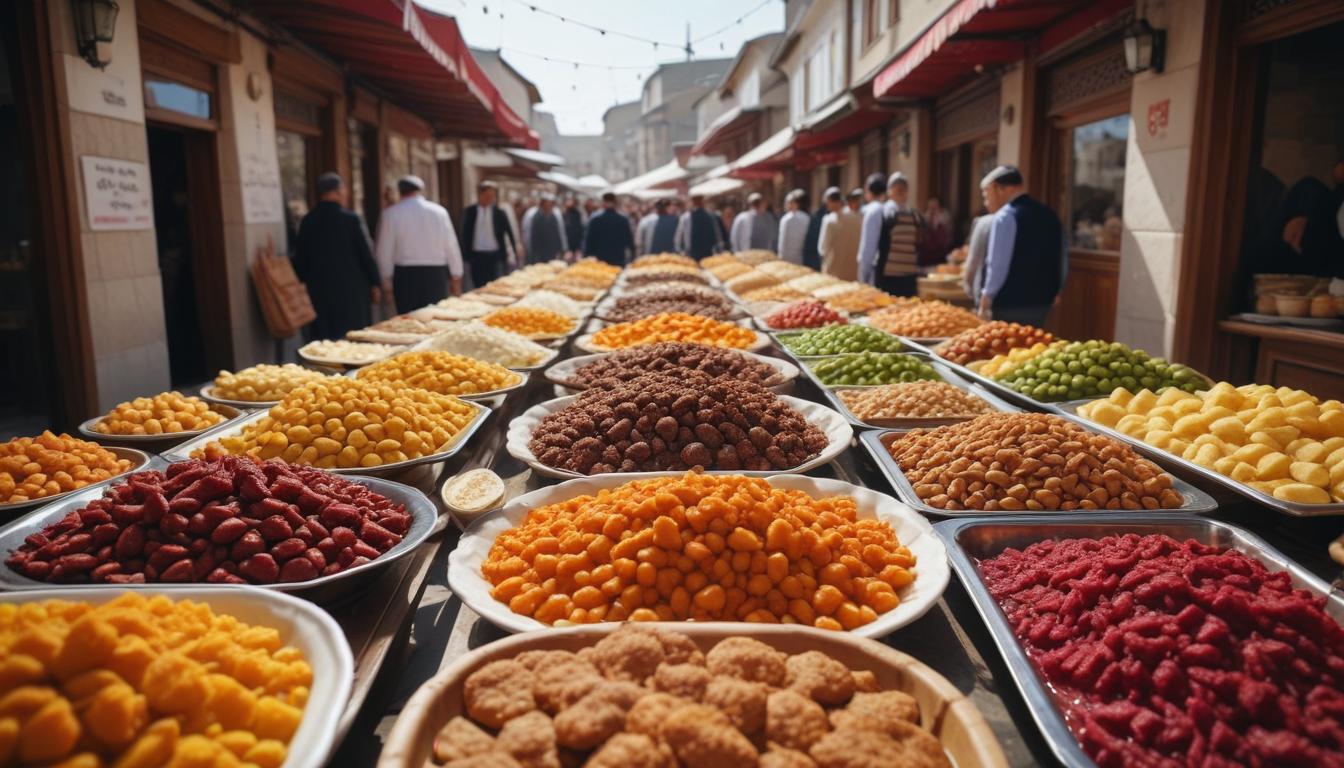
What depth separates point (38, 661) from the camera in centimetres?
101

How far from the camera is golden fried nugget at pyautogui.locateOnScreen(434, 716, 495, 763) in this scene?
42.6 inches

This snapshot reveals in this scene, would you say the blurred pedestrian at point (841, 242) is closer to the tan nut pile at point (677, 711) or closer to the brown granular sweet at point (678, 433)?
the brown granular sweet at point (678, 433)

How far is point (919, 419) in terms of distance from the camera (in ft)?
8.96

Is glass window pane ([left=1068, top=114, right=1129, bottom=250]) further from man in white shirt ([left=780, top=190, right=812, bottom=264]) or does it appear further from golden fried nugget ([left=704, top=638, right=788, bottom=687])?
golden fried nugget ([left=704, top=638, right=788, bottom=687])

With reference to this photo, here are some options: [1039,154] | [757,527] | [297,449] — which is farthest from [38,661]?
[1039,154]

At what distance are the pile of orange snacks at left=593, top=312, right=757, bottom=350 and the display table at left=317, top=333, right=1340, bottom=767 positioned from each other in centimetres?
224

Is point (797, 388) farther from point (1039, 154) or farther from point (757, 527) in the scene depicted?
point (1039, 154)

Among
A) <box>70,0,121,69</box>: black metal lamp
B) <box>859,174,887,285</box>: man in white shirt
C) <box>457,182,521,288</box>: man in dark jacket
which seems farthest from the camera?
<box>457,182,521,288</box>: man in dark jacket

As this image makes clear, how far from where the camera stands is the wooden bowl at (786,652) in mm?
1080

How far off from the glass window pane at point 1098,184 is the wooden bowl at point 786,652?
230 inches

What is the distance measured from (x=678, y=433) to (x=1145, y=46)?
14.5 ft

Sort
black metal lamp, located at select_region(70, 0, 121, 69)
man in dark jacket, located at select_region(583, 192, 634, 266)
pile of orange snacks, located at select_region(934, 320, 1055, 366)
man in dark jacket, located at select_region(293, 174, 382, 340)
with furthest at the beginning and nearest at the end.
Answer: man in dark jacket, located at select_region(583, 192, 634, 266), man in dark jacket, located at select_region(293, 174, 382, 340), black metal lamp, located at select_region(70, 0, 121, 69), pile of orange snacks, located at select_region(934, 320, 1055, 366)

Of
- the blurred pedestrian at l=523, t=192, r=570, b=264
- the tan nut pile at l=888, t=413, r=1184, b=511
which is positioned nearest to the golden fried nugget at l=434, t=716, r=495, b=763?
the tan nut pile at l=888, t=413, r=1184, b=511

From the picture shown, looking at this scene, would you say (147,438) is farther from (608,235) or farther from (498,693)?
(608,235)
